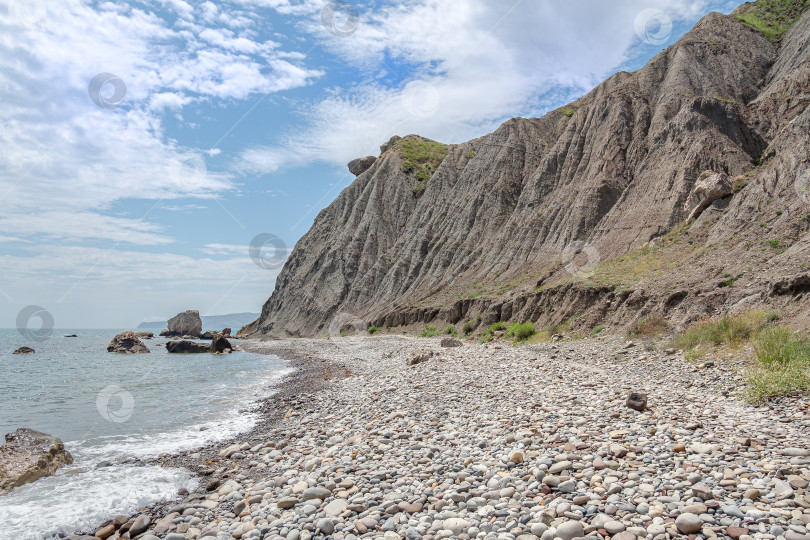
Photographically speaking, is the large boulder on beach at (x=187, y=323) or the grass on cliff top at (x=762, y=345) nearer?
the grass on cliff top at (x=762, y=345)

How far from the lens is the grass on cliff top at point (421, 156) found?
85.1 metres

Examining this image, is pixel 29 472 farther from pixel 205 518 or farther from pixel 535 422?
pixel 535 422

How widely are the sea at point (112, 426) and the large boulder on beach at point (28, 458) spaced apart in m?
0.20

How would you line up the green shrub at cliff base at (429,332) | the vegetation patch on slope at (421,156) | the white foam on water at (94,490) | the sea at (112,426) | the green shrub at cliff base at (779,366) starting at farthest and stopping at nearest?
1. the vegetation patch on slope at (421,156)
2. the green shrub at cliff base at (429,332)
3. the sea at (112,426)
4. the green shrub at cliff base at (779,366)
5. the white foam on water at (94,490)

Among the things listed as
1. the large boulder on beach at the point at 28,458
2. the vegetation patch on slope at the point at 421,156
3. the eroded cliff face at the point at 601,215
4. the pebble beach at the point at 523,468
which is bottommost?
the large boulder on beach at the point at 28,458

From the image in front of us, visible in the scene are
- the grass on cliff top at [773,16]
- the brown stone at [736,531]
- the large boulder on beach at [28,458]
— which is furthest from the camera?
the grass on cliff top at [773,16]

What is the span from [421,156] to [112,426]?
79.4 meters

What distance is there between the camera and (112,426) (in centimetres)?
1582

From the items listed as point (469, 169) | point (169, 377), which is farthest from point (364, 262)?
Result: point (169, 377)

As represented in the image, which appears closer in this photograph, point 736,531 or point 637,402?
point 736,531

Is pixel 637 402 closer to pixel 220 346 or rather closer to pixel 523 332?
pixel 523 332

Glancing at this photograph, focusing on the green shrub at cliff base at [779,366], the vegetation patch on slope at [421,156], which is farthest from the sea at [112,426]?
the vegetation patch on slope at [421,156]

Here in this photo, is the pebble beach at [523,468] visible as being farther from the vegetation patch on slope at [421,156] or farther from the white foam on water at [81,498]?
the vegetation patch on slope at [421,156]

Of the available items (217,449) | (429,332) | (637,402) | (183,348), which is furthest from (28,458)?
(183,348)
